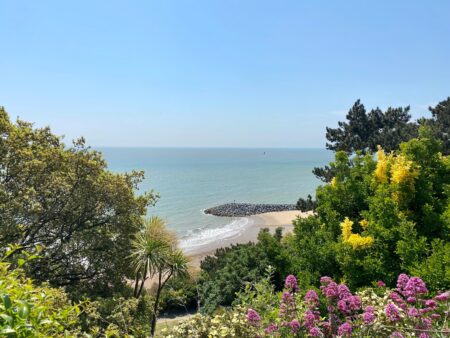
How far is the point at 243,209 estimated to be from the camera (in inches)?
2153

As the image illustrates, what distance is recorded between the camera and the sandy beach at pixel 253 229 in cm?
3065

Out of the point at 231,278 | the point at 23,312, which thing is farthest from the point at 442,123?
the point at 23,312

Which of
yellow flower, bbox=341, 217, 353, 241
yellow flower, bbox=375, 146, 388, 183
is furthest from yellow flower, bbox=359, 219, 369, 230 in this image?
yellow flower, bbox=375, 146, 388, 183

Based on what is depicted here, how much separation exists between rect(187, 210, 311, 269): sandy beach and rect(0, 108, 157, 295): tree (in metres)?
12.2

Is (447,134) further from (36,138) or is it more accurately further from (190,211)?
(190,211)

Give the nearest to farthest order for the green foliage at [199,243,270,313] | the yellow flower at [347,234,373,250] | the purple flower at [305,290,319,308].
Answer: the purple flower at [305,290,319,308] → the yellow flower at [347,234,373,250] → the green foliage at [199,243,270,313]

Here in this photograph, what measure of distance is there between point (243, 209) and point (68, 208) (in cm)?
4282

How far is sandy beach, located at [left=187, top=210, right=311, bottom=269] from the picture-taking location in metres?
30.7

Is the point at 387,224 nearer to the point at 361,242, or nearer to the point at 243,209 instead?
the point at 361,242

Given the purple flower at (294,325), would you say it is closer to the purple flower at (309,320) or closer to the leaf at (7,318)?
the purple flower at (309,320)

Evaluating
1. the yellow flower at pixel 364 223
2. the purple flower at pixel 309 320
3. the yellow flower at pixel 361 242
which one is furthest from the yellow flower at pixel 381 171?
the purple flower at pixel 309 320

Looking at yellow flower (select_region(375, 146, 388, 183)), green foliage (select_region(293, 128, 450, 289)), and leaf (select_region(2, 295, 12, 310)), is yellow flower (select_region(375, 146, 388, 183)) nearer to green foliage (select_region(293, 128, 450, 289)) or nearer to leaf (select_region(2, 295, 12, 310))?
green foliage (select_region(293, 128, 450, 289))

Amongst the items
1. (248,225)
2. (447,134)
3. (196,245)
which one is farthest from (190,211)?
(447,134)

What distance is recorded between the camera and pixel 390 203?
23.7 feet
